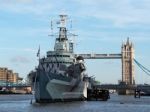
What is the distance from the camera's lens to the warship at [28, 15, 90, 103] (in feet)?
429

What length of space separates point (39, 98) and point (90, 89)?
41474mm

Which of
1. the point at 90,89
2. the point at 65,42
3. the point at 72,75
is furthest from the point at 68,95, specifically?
the point at 90,89

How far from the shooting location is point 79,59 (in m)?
148

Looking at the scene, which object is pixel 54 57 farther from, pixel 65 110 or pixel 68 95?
pixel 65 110

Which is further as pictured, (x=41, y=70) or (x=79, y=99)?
(x=79, y=99)

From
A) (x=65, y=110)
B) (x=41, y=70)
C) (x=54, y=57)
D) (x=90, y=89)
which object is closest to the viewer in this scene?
(x=65, y=110)

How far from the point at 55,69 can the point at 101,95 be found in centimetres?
4092

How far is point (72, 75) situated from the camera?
137875 millimetres

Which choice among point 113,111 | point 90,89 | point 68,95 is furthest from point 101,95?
point 113,111

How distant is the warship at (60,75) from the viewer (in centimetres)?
13062

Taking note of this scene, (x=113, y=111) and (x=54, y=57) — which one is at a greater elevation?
(x=54, y=57)

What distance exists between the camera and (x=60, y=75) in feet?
436

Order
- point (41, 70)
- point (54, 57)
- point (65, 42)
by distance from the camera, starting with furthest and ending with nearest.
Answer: point (65, 42) → point (54, 57) → point (41, 70)

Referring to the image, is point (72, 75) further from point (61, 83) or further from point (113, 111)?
point (113, 111)
